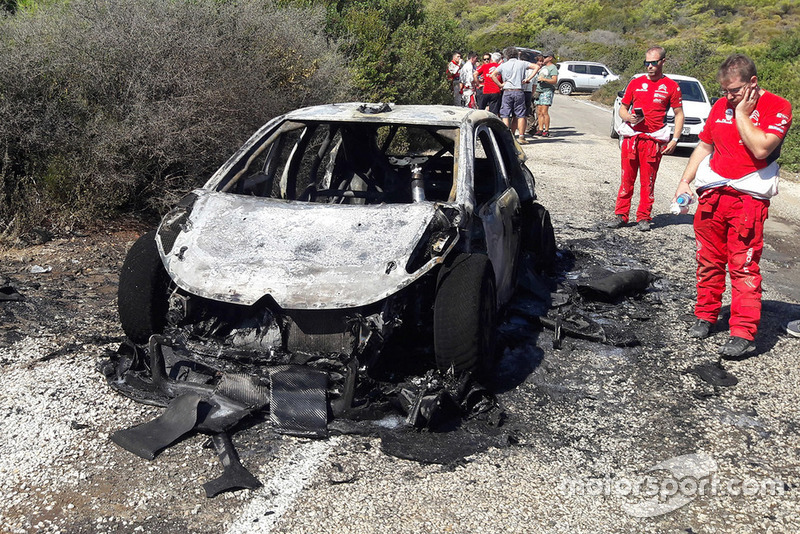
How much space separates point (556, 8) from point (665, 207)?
60916 millimetres

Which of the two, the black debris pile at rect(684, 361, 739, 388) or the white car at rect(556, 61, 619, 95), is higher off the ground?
the black debris pile at rect(684, 361, 739, 388)

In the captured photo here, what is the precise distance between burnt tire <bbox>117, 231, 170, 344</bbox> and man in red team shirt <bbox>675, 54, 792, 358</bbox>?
144 inches

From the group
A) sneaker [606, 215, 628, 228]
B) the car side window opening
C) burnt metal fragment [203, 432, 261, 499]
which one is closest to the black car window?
the car side window opening

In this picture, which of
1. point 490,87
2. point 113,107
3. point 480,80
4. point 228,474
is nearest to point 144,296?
point 228,474

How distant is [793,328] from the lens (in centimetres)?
564

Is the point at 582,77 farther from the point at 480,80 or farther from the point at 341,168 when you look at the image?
the point at 341,168

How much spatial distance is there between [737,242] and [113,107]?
6183 millimetres

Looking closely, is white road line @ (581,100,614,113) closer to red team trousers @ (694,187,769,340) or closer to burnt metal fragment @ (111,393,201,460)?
red team trousers @ (694,187,769,340)

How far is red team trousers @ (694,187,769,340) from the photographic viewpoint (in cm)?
507

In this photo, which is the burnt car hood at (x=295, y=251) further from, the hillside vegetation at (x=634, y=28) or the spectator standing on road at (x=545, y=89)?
the hillside vegetation at (x=634, y=28)

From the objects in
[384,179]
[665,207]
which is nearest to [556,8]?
[665,207]

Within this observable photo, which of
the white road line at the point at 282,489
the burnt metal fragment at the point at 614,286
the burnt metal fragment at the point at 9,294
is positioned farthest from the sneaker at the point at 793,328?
the burnt metal fragment at the point at 9,294

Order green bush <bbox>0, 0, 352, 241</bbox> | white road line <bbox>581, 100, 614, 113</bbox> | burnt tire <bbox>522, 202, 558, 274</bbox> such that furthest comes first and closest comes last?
Result: white road line <bbox>581, 100, 614, 113</bbox>, green bush <bbox>0, 0, 352, 241</bbox>, burnt tire <bbox>522, 202, 558, 274</bbox>

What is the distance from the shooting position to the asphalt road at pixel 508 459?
10.6ft
